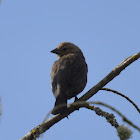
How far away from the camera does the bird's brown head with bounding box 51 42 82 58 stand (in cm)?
645

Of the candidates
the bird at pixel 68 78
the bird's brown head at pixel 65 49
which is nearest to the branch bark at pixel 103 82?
the bird at pixel 68 78

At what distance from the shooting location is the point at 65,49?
6.52 metres

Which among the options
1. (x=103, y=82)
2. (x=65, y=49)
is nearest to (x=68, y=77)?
(x=103, y=82)

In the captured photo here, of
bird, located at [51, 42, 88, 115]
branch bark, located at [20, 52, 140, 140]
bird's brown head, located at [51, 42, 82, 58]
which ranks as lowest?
branch bark, located at [20, 52, 140, 140]

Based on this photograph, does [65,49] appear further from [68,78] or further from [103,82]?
[103,82]

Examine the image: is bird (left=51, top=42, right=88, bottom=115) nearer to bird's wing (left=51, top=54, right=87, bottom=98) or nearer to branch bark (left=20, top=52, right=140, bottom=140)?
bird's wing (left=51, top=54, right=87, bottom=98)

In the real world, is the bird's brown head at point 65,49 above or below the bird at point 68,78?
above

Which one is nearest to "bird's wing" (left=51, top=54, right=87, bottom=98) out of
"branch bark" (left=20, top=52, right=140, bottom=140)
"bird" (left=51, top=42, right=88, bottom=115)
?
"bird" (left=51, top=42, right=88, bottom=115)

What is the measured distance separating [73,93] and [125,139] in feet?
10.9

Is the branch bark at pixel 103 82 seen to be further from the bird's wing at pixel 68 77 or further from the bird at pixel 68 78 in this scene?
the bird's wing at pixel 68 77

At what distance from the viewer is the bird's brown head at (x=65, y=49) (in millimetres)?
6445

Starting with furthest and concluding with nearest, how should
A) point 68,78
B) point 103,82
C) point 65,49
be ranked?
point 65,49 < point 68,78 < point 103,82

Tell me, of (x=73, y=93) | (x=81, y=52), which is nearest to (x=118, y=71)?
(x=73, y=93)

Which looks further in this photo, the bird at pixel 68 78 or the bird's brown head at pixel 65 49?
the bird's brown head at pixel 65 49
